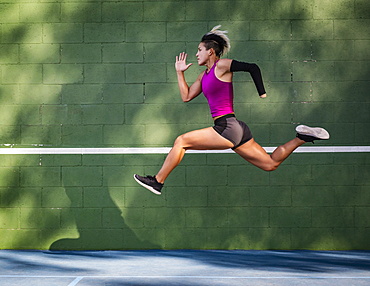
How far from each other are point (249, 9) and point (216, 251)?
3255 millimetres

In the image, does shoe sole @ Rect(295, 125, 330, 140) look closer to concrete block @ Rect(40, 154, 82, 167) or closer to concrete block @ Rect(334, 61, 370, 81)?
concrete block @ Rect(334, 61, 370, 81)

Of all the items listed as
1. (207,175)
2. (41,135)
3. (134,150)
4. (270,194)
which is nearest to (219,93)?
(207,175)

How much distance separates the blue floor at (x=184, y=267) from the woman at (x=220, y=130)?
1431 mm

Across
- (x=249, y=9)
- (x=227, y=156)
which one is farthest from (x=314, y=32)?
(x=227, y=156)

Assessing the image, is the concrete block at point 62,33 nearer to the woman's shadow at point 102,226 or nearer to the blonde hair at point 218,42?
the woman's shadow at point 102,226

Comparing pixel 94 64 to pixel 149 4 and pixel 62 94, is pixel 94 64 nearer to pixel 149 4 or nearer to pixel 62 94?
pixel 62 94

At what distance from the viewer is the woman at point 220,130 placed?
549 centimetres

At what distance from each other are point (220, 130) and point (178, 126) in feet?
8.50

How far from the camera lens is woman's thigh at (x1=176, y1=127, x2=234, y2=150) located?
548 cm

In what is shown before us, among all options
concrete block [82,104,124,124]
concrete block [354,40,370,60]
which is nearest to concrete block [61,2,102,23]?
concrete block [82,104,124,124]

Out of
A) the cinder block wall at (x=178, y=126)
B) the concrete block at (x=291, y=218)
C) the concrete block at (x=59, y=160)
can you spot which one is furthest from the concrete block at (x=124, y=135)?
the concrete block at (x=291, y=218)

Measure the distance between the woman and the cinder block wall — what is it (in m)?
2.40

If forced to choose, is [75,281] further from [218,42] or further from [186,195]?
[218,42]

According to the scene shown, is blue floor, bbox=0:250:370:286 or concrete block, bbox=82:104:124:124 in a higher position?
concrete block, bbox=82:104:124:124
